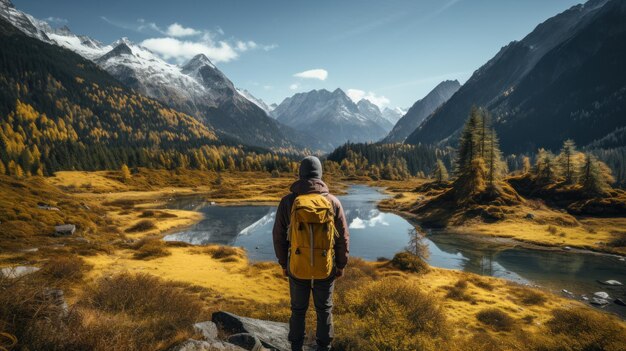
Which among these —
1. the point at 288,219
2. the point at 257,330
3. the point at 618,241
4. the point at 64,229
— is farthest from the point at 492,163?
the point at 64,229

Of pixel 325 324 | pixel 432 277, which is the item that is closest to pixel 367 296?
pixel 325 324

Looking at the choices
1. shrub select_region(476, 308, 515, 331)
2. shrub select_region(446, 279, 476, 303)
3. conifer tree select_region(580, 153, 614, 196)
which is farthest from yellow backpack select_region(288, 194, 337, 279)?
conifer tree select_region(580, 153, 614, 196)

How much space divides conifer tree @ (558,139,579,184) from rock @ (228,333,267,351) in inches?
2968

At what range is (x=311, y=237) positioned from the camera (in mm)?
5852

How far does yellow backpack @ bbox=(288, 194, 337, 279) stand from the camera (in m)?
5.82

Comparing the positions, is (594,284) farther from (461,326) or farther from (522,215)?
(522,215)

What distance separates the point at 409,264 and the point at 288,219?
943 inches

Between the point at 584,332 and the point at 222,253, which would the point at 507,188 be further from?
the point at 584,332

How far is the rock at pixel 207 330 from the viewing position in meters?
7.69

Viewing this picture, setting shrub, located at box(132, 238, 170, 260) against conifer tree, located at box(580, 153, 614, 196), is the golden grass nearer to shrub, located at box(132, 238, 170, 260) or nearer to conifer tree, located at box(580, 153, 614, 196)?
shrub, located at box(132, 238, 170, 260)

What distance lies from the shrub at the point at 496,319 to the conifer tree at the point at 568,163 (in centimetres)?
6128

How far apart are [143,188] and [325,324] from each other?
396 ft

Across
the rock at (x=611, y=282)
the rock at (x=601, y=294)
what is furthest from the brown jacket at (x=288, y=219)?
the rock at (x=611, y=282)

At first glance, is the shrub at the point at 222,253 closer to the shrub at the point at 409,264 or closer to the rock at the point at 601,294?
the shrub at the point at 409,264
